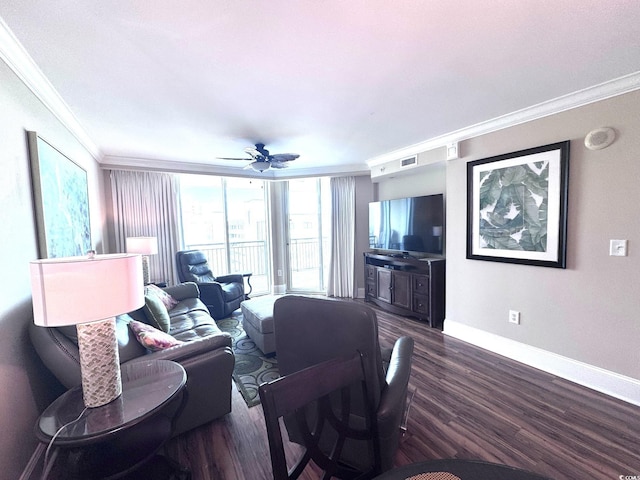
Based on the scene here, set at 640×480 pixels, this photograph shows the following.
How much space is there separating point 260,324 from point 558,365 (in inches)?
111

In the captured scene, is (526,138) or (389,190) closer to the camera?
(526,138)

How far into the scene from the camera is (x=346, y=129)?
301 centimetres

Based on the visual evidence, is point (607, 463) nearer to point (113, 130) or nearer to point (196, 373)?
point (196, 373)

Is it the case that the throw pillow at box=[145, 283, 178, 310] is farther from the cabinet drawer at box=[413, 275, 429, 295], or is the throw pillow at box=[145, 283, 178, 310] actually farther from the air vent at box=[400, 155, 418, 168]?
the air vent at box=[400, 155, 418, 168]

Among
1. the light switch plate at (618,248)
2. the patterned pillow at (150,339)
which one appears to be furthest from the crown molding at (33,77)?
the light switch plate at (618,248)

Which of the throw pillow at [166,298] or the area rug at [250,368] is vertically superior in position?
the throw pillow at [166,298]

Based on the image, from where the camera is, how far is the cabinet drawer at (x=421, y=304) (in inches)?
147

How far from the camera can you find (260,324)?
2.87m

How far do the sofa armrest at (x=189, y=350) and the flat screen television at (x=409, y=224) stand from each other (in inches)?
117

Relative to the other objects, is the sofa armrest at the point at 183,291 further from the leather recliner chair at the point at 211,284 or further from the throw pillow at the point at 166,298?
the leather recliner chair at the point at 211,284

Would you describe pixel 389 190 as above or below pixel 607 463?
above

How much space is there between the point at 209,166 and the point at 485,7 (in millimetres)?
4188

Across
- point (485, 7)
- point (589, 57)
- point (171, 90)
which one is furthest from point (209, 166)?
point (589, 57)

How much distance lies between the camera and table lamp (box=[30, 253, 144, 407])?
108 cm
